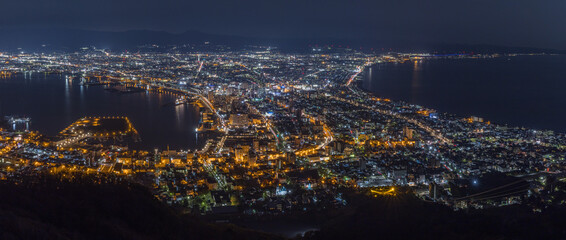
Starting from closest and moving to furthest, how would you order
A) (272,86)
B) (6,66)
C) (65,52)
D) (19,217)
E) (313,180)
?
(19,217)
(313,180)
(272,86)
(6,66)
(65,52)

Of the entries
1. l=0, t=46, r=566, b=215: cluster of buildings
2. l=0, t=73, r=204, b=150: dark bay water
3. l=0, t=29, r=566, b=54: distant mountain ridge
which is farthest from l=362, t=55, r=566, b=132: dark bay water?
l=0, t=29, r=566, b=54: distant mountain ridge

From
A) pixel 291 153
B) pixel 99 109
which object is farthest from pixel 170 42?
pixel 291 153

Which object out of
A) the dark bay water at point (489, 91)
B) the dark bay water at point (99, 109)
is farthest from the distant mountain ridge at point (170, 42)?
the dark bay water at point (99, 109)

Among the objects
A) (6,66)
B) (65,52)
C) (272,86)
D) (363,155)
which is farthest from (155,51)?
(363,155)

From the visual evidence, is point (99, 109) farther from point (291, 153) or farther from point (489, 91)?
point (489, 91)

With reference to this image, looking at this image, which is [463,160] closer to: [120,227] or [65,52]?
[120,227]

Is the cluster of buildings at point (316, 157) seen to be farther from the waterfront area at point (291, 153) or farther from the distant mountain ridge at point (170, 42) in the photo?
the distant mountain ridge at point (170, 42)

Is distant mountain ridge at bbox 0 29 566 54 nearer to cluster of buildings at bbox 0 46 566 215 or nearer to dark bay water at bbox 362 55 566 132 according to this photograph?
dark bay water at bbox 362 55 566 132

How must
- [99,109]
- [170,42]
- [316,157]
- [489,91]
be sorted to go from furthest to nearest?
[170,42] → [489,91] → [99,109] → [316,157]
